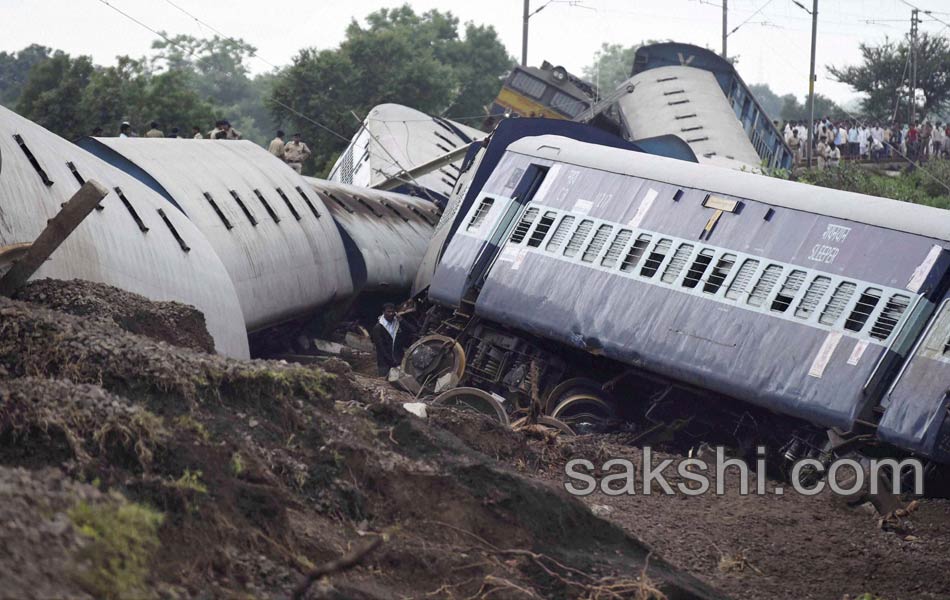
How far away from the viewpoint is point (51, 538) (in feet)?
25.2

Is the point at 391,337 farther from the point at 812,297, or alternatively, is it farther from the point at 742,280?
the point at 812,297

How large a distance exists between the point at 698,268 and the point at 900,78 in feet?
169

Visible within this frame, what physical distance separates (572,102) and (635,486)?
115 ft

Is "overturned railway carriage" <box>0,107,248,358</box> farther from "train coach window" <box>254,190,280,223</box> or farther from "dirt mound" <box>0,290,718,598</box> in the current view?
"train coach window" <box>254,190,280,223</box>

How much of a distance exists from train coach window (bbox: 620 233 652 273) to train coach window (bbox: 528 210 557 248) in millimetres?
1795

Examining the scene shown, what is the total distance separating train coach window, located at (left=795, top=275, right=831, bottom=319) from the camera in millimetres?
19719

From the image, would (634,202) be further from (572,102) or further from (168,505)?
(572,102)

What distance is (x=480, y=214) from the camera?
24.6 meters

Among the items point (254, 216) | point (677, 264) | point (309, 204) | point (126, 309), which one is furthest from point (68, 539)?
point (309, 204)

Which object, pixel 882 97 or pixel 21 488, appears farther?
pixel 882 97

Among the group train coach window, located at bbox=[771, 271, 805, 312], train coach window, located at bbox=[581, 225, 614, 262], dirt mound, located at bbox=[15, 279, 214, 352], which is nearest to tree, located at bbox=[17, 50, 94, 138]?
train coach window, located at bbox=[581, 225, 614, 262]

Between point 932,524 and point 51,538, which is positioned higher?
point 932,524

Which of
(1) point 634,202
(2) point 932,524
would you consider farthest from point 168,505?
(1) point 634,202

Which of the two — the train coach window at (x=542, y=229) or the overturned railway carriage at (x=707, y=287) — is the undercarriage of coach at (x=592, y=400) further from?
the train coach window at (x=542, y=229)
